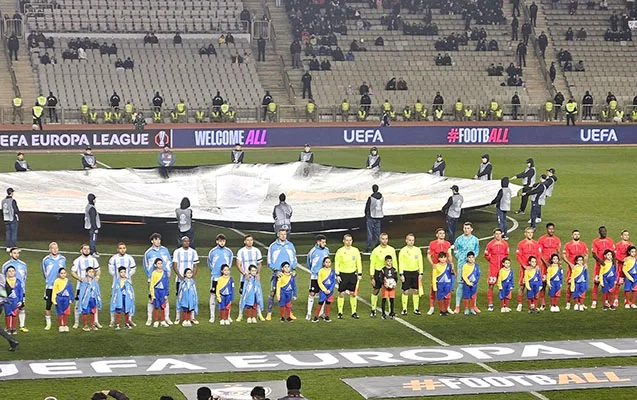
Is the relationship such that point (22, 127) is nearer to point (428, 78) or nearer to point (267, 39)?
point (267, 39)

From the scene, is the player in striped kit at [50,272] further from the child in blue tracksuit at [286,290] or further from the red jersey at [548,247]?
the red jersey at [548,247]

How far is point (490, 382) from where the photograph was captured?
829 inches

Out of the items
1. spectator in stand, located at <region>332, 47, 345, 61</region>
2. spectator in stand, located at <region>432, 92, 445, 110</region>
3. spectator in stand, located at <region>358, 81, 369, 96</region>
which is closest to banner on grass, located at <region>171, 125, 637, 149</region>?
spectator in stand, located at <region>432, 92, 445, 110</region>

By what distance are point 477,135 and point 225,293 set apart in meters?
33.9

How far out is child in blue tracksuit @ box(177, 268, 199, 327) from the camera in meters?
24.4

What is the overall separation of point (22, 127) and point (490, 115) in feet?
77.1

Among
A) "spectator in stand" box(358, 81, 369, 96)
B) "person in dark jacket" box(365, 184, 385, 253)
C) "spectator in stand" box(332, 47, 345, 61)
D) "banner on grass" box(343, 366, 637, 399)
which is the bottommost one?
"banner on grass" box(343, 366, 637, 399)

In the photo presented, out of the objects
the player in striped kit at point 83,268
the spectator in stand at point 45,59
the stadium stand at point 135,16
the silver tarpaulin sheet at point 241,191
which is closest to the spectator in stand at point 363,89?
the stadium stand at point 135,16

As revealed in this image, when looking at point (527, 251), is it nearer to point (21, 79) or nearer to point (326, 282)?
point (326, 282)

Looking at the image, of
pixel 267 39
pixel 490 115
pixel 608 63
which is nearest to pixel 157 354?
pixel 490 115

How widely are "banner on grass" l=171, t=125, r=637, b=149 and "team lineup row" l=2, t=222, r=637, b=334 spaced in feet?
90.1

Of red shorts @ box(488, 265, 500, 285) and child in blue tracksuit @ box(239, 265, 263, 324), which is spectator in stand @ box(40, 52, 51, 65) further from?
red shorts @ box(488, 265, 500, 285)

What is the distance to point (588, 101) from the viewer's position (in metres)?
64.7

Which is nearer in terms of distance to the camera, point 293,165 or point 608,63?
point 293,165
